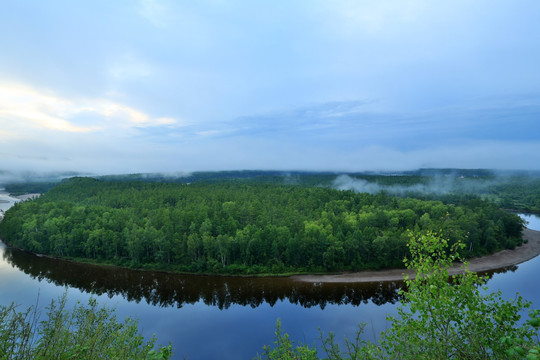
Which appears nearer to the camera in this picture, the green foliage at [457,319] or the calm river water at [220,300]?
the green foliage at [457,319]

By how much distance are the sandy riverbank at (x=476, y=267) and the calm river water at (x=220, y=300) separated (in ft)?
6.56

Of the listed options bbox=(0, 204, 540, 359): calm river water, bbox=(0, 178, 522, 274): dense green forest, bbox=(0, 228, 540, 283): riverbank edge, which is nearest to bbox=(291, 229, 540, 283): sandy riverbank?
bbox=(0, 228, 540, 283): riverbank edge

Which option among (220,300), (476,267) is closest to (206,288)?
(220,300)

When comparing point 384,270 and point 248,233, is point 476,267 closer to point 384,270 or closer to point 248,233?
point 384,270

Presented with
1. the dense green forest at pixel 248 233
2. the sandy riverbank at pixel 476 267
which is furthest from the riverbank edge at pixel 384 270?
the dense green forest at pixel 248 233

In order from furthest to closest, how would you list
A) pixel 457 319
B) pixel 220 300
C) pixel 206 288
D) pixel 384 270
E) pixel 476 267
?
1. pixel 476 267
2. pixel 384 270
3. pixel 206 288
4. pixel 220 300
5. pixel 457 319

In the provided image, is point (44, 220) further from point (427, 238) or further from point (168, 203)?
point (427, 238)

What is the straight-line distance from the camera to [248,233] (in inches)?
2249

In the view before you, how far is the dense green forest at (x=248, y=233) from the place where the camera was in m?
53.8

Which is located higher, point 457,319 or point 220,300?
point 457,319

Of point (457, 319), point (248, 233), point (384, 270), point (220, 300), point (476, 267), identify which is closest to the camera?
A: point (457, 319)

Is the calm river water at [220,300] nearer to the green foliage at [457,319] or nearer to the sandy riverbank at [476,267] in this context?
the sandy riverbank at [476,267]

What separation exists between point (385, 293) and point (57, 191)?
130025 mm

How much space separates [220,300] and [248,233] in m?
16.9
